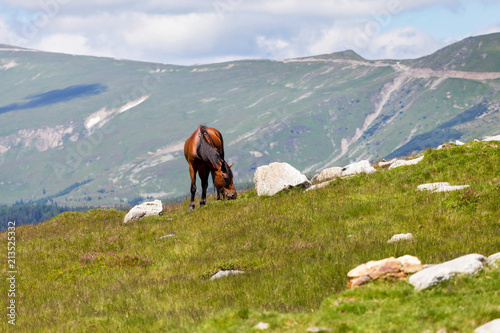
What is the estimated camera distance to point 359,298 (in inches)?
318

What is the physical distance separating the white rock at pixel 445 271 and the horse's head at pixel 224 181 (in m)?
15.2

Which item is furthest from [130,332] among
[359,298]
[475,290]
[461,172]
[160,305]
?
[461,172]

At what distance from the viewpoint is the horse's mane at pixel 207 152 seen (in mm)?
23344

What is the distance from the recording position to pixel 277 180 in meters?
23.7

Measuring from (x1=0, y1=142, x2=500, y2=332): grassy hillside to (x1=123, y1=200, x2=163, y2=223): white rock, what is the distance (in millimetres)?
3452

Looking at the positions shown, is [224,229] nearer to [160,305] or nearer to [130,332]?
[160,305]

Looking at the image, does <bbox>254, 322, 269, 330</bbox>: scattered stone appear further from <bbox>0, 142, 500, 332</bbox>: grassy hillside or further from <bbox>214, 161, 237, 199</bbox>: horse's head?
<bbox>214, 161, 237, 199</bbox>: horse's head

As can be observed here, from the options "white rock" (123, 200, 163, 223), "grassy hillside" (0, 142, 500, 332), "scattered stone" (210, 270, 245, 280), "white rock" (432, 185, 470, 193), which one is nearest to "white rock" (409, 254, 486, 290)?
"grassy hillside" (0, 142, 500, 332)

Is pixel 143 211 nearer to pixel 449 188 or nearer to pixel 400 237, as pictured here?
pixel 449 188

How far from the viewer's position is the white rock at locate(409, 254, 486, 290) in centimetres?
795

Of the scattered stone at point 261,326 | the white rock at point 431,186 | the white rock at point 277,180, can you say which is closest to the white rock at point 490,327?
the scattered stone at point 261,326

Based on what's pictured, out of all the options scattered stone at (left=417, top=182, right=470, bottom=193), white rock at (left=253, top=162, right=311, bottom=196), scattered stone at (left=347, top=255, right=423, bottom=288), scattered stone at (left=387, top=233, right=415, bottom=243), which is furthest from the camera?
white rock at (left=253, top=162, right=311, bottom=196)

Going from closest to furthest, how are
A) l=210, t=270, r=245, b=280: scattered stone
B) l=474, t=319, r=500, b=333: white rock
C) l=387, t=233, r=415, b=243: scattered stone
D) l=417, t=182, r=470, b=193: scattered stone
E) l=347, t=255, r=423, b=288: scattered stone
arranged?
l=474, t=319, r=500, b=333: white rock
l=347, t=255, r=423, b=288: scattered stone
l=210, t=270, r=245, b=280: scattered stone
l=387, t=233, r=415, b=243: scattered stone
l=417, t=182, r=470, b=193: scattered stone

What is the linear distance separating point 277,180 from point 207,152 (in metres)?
3.51
